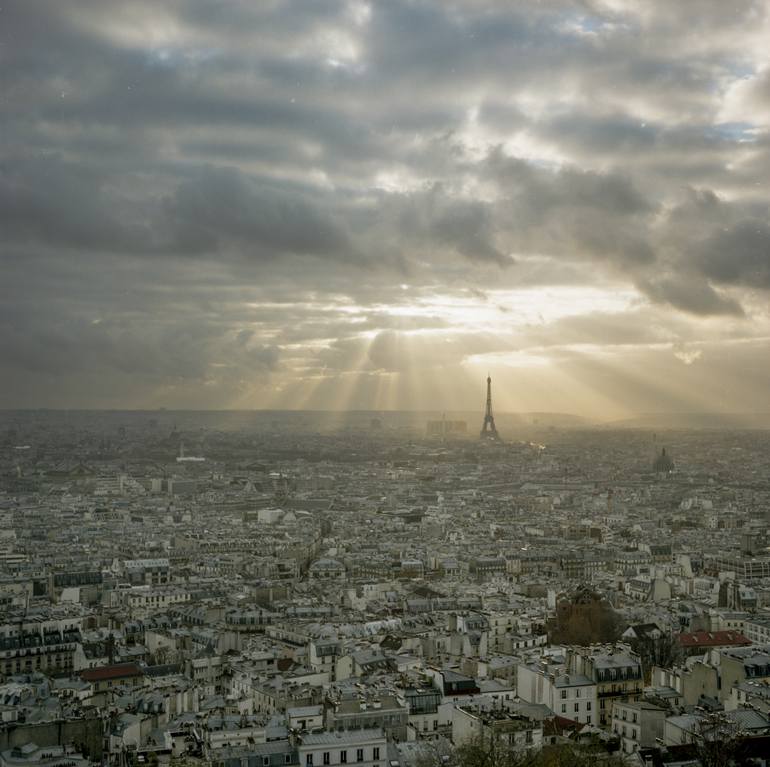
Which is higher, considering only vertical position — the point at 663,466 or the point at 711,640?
the point at 663,466

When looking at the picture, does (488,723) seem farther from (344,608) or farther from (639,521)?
(639,521)

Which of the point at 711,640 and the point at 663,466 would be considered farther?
the point at 663,466

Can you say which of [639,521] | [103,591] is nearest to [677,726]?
[103,591]

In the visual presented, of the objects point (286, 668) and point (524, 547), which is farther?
point (524, 547)

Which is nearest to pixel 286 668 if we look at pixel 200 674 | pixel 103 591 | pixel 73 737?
pixel 200 674

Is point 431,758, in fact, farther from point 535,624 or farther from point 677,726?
point 535,624

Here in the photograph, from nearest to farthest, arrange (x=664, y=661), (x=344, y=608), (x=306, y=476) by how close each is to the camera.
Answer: (x=664, y=661), (x=344, y=608), (x=306, y=476)

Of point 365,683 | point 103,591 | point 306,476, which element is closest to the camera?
point 365,683

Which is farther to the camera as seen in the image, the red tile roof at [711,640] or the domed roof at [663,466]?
the domed roof at [663,466]

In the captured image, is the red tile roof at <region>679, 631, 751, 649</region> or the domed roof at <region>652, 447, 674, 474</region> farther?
the domed roof at <region>652, 447, 674, 474</region>
